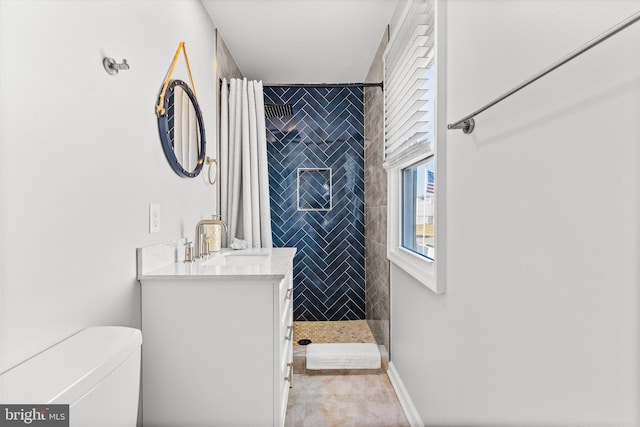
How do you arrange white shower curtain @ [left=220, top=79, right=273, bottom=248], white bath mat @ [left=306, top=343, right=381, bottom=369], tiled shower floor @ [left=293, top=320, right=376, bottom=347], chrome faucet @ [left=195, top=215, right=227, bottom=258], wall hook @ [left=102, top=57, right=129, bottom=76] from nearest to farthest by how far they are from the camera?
wall hook @ [left=102, top=57, right=129, bottom=76]
chrome faucet @ [left=195, top=215, right=227, bottom=258]
white bath mat @ [left=306, top=343, right=381, bottom=369]
white shower curtain @ [left=220, top=79, right=273, bottom=248]
tiled shower floor @ [left=293, top=320, right=376, bottom=347]

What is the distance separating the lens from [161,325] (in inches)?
60.2

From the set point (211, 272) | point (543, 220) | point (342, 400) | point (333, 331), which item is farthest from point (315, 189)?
point (543, 220)

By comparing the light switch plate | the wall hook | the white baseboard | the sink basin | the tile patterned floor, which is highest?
the wall hook

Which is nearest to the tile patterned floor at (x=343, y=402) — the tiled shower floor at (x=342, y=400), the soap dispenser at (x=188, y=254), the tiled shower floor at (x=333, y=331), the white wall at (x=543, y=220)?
the tiled shower floor at (x=342, y=400)

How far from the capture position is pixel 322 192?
371 cm

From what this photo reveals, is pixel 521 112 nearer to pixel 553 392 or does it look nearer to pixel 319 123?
pixel 553 392

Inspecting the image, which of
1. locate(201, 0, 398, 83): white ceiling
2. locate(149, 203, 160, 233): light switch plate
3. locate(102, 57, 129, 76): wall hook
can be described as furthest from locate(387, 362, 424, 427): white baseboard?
locate(201, 0, 398, 83): white ceiling

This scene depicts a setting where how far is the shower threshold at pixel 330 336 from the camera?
2.58m

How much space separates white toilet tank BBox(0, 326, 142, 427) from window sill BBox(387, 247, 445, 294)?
1089 millimetres

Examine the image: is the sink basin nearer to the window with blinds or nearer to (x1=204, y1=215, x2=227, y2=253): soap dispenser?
(x1=204, y1=215, x2=227, y2=253): soap dispenser

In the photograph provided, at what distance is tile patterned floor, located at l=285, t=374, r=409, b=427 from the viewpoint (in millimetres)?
2016

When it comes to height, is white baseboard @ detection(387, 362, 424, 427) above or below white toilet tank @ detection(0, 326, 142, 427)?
below

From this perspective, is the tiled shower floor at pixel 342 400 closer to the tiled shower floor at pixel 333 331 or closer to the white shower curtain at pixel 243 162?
the tiled shower floor at pixel 333 331

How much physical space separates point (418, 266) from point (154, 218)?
49.4 inches
